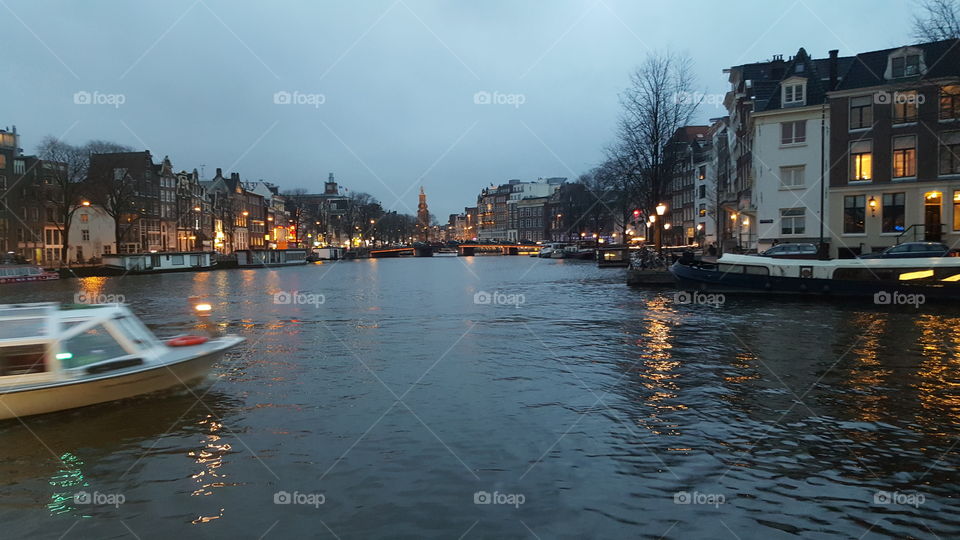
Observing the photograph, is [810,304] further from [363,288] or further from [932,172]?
[363,288]

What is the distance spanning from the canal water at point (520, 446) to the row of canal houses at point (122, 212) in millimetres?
73638

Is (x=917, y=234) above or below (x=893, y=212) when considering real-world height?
below

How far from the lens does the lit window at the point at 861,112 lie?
44.9 meters

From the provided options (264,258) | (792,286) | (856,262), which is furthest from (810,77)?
(264,258)

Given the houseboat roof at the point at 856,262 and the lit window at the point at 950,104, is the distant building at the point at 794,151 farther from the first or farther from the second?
the houseboat roof at the point at 856,262

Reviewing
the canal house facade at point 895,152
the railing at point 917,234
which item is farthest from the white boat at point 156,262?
the railing at point 917,234

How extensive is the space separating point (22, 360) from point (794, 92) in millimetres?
50355

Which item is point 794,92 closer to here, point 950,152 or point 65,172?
point 950,152

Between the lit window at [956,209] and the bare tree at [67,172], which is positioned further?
the bare tree at [67,172]

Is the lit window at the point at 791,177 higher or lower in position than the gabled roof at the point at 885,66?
lower

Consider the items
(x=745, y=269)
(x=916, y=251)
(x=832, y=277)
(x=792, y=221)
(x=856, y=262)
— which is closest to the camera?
(x=856, y=262)

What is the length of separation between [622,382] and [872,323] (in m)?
14.3

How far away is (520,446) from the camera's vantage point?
419 inches

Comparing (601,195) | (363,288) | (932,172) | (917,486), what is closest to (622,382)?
(917,486)
